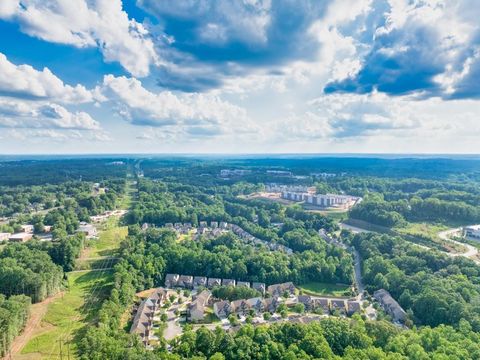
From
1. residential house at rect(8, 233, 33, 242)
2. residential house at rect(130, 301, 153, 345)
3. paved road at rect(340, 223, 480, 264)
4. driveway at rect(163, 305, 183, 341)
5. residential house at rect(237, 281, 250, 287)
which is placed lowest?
driveway at rect(163, 305, 183, 341)

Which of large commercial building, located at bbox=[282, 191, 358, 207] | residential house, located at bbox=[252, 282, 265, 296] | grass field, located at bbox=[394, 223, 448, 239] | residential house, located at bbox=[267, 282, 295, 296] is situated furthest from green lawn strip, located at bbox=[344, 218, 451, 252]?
residential house, located at bbox=[252, 282, 265, 296]

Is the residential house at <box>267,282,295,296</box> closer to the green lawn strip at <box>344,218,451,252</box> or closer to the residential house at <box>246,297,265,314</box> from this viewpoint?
the residential house at <box>246,297,265,314</box>

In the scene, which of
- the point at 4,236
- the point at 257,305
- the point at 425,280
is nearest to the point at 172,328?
the point at 257,305

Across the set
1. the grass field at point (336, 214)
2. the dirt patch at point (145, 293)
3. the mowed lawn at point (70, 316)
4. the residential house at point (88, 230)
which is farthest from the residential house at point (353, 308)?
the residential house at point (88, 230)

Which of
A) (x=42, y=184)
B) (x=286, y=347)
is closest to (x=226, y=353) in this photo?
(x=286, y=347)

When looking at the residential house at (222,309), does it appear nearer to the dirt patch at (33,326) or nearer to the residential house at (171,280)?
the residential house at (171,280)

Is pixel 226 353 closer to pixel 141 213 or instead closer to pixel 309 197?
pixel 141 213

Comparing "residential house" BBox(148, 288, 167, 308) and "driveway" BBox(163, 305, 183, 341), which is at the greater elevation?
"residential house" BBox(148, 288, 167, 308)
